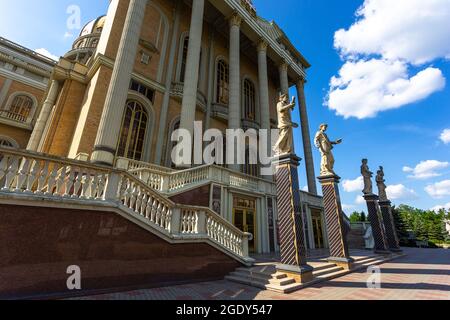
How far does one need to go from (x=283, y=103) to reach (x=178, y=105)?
10.3 meters

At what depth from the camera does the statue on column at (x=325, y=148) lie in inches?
371

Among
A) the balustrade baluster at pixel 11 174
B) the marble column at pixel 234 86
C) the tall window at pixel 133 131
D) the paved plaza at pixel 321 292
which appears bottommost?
the paved plaza at pixel 321 292

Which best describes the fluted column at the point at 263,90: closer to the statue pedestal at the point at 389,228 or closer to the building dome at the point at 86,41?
the statue pedestal at the point at 389,228

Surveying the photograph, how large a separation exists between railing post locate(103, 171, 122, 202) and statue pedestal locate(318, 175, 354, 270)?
790 centimetres

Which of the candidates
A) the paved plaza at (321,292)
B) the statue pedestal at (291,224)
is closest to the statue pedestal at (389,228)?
the paved plaza at (321,292)

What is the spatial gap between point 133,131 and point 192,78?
501 cm

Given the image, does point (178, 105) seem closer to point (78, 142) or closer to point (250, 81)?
point (78, 142)

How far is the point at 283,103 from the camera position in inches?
306

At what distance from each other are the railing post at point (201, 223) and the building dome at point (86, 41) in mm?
29766

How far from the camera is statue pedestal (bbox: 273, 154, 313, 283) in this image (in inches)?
236

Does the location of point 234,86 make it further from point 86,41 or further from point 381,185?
point 86,41

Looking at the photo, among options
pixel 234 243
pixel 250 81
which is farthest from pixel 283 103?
pixel 250 81

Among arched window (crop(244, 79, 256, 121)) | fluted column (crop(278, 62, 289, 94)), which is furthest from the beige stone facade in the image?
fluted column (crop(278, 62, 289, 94))

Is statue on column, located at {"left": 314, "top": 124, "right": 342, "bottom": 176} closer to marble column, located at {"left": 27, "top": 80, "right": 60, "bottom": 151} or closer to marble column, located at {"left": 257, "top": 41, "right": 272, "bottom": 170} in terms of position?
marble column, located at {"left": 257, "top": 41, "right": 272, "bottom": 170}
